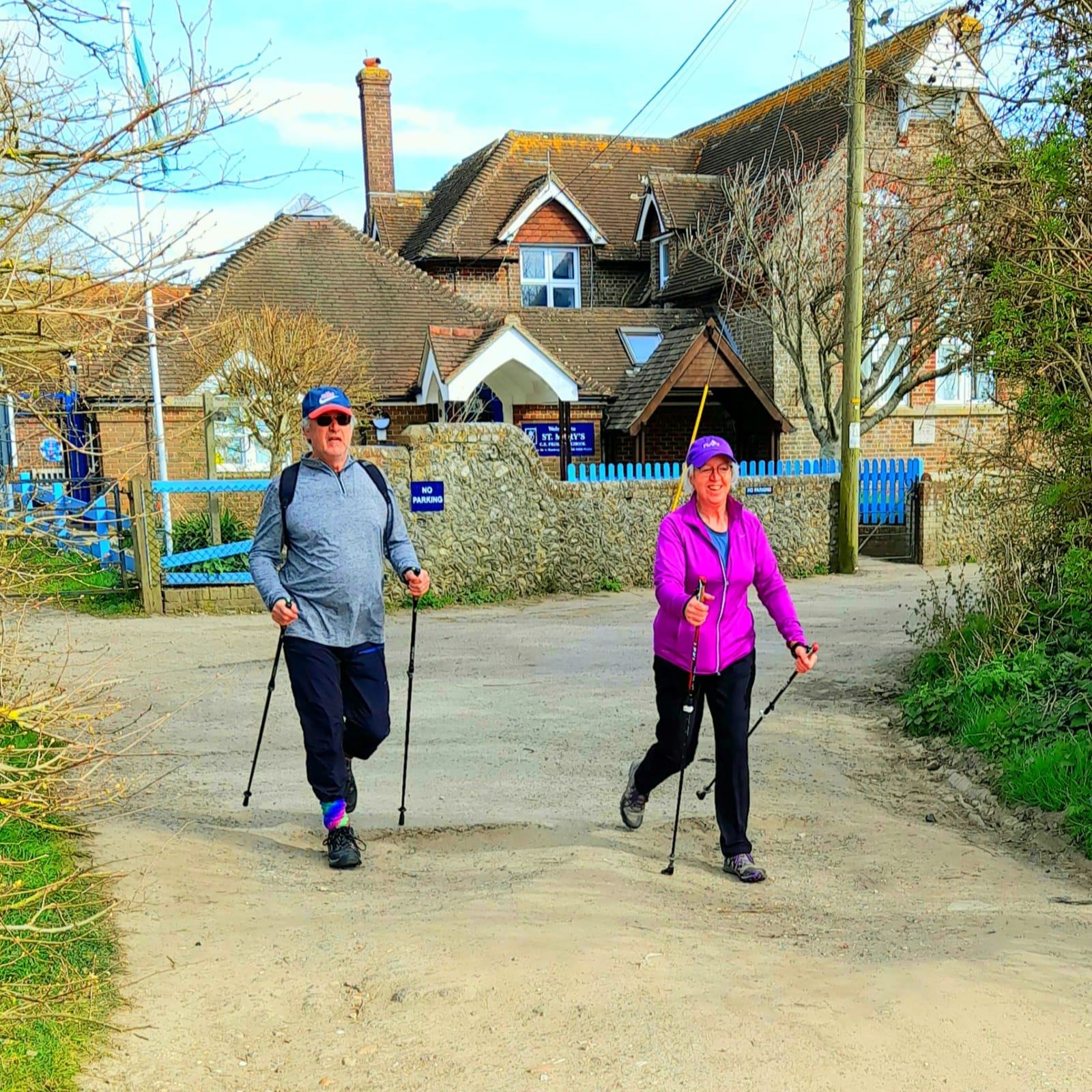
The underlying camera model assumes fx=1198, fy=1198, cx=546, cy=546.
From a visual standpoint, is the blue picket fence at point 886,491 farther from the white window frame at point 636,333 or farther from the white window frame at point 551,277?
the white window frame at point 551,277

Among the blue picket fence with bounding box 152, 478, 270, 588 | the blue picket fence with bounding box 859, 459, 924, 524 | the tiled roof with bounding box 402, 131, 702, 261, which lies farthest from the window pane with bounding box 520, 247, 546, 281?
the blue picket fence with bounding box 152, 478, 270, 588

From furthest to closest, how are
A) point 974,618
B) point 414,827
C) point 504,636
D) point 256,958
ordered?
point 504,636, point 974,618, point 414,827, point 256,958

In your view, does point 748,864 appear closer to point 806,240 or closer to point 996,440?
point 996,440

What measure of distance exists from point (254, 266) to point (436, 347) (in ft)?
19.1

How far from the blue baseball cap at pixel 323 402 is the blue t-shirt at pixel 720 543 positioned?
181 cm

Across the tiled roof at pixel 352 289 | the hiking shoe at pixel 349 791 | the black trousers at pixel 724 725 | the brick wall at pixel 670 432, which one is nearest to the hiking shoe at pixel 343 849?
the hiking shoe at pixel 349 791

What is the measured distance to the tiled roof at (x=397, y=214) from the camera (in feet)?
108

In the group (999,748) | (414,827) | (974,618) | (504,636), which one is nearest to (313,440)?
(414,827)

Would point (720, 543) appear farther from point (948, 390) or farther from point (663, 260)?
point (663, 260)

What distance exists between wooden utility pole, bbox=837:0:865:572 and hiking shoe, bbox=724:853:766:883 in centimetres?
1178

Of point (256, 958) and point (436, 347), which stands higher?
point (436, 347)

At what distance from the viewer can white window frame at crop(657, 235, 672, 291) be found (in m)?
28.2

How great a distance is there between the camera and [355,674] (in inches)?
229

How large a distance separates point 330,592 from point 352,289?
21.1 metres
